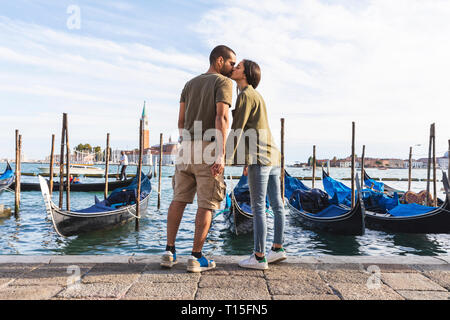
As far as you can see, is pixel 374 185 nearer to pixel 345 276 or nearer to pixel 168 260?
pixel 345 276

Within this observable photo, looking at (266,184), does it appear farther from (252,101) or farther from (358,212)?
(358,212)

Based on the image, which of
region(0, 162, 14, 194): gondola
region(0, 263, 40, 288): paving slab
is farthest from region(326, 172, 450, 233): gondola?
region(0, 162, 14, 194): gondola

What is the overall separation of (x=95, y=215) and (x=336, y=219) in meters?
3.73

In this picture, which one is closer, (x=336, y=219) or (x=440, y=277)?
(x=440, y=277)

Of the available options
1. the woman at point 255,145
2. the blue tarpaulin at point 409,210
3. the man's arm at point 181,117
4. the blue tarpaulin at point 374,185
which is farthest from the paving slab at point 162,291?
the blue tarpaulin at point 374,185

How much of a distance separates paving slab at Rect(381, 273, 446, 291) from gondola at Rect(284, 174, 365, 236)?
3.20 metres

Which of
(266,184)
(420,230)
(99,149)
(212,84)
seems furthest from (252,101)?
(99,149)

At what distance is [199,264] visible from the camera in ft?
6.78

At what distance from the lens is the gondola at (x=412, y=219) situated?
5.67m

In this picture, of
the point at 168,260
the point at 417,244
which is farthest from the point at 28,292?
the point at 417,244

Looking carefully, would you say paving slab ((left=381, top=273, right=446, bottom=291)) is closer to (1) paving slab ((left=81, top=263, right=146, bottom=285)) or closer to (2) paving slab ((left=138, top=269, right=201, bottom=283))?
(2) paving slab ((left=138, top=269, right=201, bottom=283))

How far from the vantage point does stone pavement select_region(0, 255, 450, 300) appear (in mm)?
1680

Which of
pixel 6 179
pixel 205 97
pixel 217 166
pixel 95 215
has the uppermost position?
pixel 205 97

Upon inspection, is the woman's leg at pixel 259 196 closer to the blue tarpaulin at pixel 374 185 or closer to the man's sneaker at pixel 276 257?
the man's sneaker at pixel 276 257
